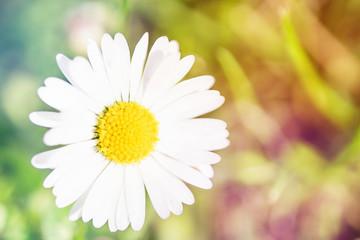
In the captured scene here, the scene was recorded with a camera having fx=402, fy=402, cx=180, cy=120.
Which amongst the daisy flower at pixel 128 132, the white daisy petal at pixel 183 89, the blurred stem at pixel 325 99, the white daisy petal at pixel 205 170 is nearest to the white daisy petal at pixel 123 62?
the daisy flower at pixel 128 132

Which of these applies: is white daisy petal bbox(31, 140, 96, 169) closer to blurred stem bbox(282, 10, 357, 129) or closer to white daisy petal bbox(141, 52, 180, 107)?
white daisy petal bbox(141, 52, 180, 107)

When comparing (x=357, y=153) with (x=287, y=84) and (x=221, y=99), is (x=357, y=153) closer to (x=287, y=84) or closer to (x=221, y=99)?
(x=287, y=84)

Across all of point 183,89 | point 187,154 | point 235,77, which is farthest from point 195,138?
point 235,77

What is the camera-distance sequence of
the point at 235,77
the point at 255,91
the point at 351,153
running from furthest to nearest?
1. the point at 255,91
2. the point at 235,77
3. the point at 351,153

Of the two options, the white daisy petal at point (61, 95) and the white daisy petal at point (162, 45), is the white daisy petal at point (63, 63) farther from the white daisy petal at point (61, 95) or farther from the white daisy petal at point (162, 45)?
the white daisy petal at point (162, 45)

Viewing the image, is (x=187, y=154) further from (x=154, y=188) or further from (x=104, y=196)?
(x=104, y=196)

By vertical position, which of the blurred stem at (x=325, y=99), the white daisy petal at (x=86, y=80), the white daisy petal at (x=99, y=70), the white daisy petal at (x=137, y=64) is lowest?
the white daisy petal at (x=86, y=80)
